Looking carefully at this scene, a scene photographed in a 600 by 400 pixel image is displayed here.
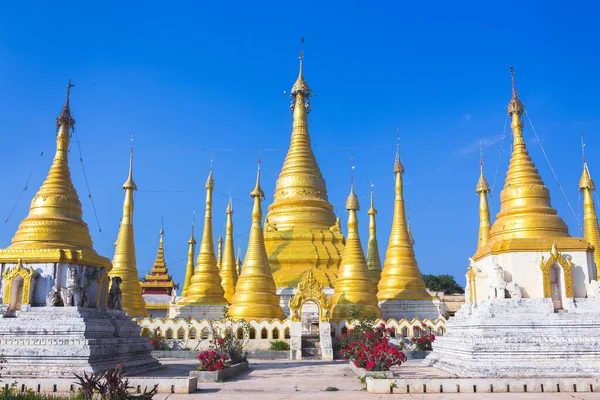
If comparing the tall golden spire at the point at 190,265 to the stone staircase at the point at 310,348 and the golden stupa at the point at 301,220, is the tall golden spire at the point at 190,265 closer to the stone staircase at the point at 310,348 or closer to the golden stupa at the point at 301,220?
the golden stupa at the point at 301,220

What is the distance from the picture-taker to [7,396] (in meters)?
9.20

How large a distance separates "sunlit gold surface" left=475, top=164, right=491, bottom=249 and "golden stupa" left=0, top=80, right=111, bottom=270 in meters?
22.7

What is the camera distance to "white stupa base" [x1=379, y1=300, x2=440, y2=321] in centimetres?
3319

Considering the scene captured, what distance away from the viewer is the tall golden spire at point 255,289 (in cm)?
2977

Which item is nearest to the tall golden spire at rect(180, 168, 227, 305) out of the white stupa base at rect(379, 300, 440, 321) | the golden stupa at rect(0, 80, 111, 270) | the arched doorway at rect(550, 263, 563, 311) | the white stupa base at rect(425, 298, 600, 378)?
the white stupa base at rect(379, 300, 440, 321)

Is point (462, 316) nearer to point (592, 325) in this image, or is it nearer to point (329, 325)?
point (592, 325)

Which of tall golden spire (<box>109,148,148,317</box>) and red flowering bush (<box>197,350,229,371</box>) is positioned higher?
tall golden spire (<box>109,148,148,317</box>)

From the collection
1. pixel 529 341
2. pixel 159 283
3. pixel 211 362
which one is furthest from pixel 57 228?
pixel 159 283

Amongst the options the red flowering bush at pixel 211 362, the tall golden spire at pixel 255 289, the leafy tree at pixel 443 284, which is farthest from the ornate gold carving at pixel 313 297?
the leafy tree at pixel 443 284

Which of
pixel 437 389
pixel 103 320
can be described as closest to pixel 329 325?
pixel 103 320

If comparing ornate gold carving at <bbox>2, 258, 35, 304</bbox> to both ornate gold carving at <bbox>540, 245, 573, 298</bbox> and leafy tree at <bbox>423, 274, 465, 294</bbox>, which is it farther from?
leafy tree at <bbox>423, 274, 465, 294</bbox>

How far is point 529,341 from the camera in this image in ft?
51.4

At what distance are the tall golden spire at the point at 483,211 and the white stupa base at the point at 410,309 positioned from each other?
465cm

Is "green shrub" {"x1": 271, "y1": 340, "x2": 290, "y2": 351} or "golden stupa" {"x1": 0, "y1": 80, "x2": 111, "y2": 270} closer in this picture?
"golden stupa" {"x1": 0, "y1": 80, "x2": 111, "y2": 270}
